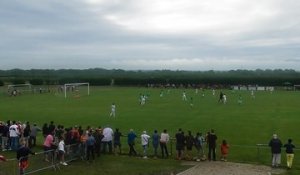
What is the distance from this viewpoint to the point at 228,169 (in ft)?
70.5

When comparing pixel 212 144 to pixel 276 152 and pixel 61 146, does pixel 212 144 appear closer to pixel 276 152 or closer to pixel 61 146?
pixel 276 152

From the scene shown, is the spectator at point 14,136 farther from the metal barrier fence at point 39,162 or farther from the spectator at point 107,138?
the spectator at point 107,138

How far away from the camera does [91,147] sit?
23203 millimetres

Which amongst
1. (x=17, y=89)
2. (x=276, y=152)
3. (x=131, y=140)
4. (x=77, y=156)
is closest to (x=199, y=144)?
(x=131, y=140)

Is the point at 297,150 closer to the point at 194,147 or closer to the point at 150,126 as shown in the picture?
the point at 194,147

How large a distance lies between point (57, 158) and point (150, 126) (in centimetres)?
1377

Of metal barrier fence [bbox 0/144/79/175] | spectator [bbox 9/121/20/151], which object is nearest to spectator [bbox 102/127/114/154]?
metal barrier fence [bbox 0/144/79/175]

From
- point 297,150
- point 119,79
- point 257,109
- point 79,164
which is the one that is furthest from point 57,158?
point 119,79

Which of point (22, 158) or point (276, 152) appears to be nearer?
point (22, 158)

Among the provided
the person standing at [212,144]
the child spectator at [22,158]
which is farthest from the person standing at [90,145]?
the person standing at [212,144]

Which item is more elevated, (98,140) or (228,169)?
(98,140)

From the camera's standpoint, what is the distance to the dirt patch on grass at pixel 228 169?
20828 mm

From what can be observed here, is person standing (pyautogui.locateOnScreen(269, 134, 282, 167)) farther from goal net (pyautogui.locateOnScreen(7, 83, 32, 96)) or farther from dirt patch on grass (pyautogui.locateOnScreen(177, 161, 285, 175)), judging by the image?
goal net (pyautogui.locateOnScreen(7, 83, 32, 96))

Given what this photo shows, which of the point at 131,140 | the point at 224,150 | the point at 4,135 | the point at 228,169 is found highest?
the point at 4,135
